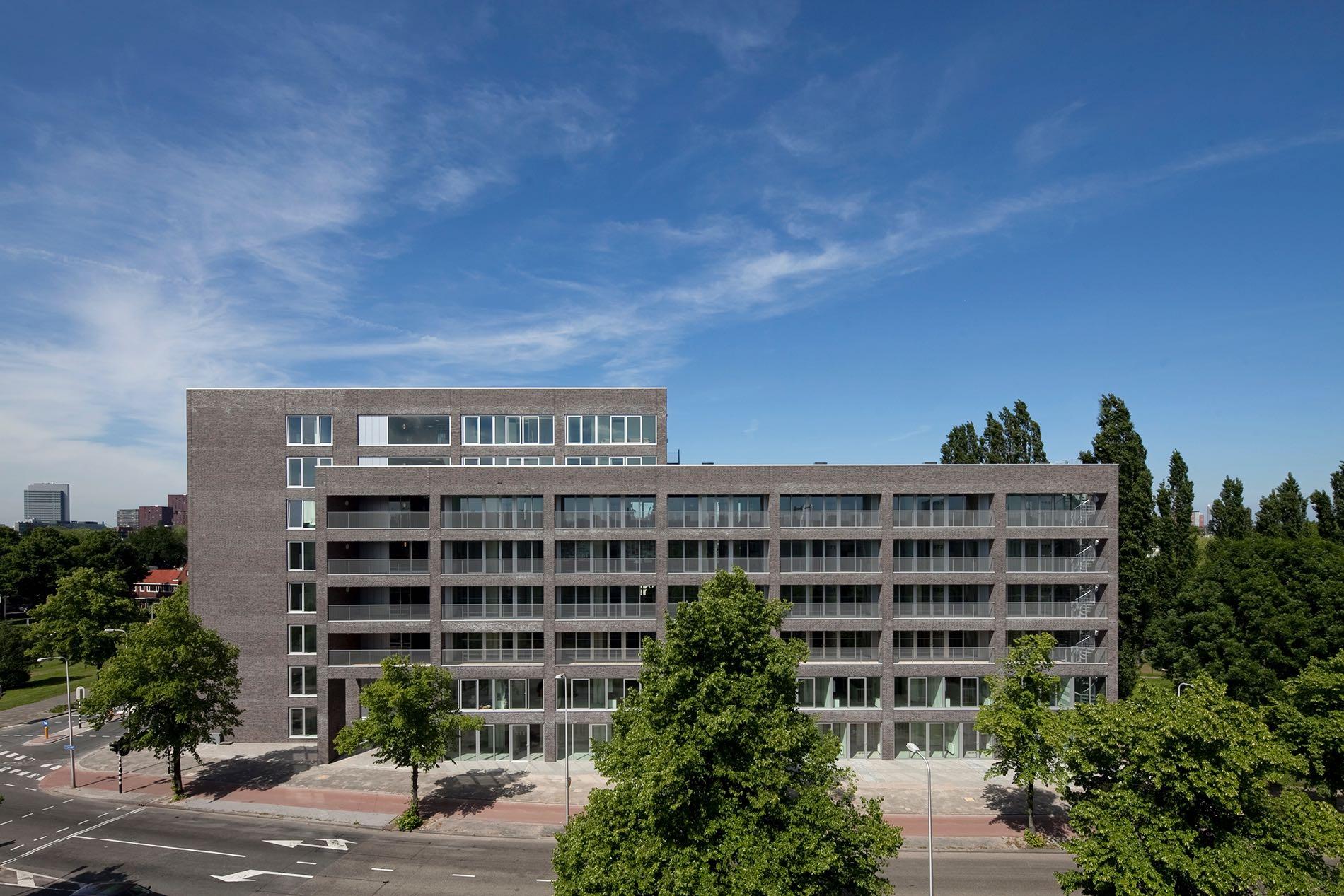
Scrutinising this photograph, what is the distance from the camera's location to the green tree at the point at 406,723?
31.7m

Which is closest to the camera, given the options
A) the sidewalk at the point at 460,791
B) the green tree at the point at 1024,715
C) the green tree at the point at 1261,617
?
the green tree at the point at 1024,715

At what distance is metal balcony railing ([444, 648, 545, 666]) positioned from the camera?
139ft

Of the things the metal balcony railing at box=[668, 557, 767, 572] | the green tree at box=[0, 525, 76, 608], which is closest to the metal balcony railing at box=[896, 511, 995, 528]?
the metal balcony railing at box=[668, 557, 767, 572]

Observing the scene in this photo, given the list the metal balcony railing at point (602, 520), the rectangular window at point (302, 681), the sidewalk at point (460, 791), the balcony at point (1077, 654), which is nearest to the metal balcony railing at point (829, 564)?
the metal balcony railing at point (602, 520)

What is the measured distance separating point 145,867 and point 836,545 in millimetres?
38980

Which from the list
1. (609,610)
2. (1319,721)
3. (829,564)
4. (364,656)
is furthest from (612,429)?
(1319,721)

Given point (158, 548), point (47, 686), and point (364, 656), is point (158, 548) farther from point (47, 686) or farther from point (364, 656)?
point (364, 656)

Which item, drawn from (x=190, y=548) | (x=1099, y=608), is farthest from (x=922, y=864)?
(x=190, y=548)

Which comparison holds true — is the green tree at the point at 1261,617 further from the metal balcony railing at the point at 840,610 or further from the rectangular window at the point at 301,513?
Result: the rectangular window at the point at 301,513

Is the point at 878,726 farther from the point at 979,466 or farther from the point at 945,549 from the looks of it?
the point at 979,466

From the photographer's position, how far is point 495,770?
4028 cm

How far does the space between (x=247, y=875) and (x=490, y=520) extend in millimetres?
21103

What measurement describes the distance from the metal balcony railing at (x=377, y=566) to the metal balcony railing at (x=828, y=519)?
23.9m

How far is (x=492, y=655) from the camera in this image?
42.5m
